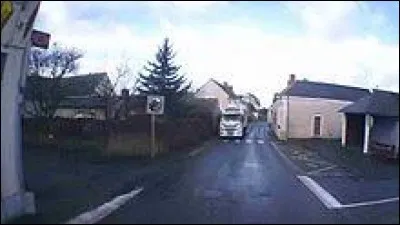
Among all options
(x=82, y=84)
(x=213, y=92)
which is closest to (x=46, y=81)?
(x=82, y=84)

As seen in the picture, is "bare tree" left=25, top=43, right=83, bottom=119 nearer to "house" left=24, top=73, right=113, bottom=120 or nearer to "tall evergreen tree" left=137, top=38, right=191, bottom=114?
"house" left=24, top=73, right=113, bottom=120

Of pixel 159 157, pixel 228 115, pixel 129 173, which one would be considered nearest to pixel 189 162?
pixel 159 157

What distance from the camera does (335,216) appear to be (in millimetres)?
11609

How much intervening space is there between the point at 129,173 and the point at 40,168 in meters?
3.07

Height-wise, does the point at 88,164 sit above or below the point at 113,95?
below

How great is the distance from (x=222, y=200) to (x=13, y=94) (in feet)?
17.1

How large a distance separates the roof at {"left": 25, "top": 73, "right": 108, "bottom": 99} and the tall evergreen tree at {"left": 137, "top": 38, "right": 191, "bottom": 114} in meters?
3.90

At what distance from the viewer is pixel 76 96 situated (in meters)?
54.5

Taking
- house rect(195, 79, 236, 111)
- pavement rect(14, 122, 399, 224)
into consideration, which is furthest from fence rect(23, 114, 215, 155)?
house rect(195, 79, 236, 111)

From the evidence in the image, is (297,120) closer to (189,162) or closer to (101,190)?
(189,162)

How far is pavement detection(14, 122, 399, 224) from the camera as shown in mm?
11336

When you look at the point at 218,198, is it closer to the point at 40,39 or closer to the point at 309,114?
the point at 40,39

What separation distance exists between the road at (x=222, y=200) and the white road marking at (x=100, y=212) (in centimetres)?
17

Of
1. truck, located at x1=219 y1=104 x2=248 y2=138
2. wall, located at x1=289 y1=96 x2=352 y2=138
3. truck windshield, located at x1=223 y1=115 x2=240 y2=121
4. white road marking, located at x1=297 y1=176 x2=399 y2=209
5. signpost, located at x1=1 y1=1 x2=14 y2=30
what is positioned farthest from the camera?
wall, located at x1=289 y1=96 x2=352 y2=138
